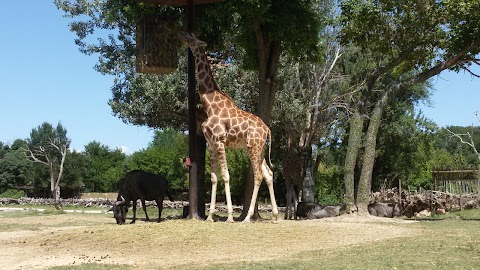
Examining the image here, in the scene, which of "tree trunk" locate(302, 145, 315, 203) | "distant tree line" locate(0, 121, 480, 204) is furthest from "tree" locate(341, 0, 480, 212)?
"distant tree line" locate(0, 121, 480, 204)

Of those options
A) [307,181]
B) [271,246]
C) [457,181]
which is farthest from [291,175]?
[457,181]

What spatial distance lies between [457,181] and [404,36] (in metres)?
9.75

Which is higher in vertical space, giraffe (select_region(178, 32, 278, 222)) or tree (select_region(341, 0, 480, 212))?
tree (select_region(341, 0, 480, 212))

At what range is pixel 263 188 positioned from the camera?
37375mm

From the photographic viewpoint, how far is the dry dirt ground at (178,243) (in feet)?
31.9

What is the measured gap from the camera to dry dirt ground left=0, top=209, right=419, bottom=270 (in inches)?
382

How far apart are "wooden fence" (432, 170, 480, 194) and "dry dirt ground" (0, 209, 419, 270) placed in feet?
45.8

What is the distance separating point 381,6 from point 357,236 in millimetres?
9772

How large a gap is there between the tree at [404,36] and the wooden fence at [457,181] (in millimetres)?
7561

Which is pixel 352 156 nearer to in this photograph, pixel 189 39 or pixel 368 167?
pixel 368 167

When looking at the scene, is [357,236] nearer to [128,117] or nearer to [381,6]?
[381,6]

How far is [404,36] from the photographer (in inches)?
773

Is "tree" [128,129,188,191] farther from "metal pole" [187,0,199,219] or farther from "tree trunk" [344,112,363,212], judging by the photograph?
"metal pole" [187,0,199,219]

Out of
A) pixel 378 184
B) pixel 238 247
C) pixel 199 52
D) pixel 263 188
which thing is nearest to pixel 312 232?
pixel 238 247
